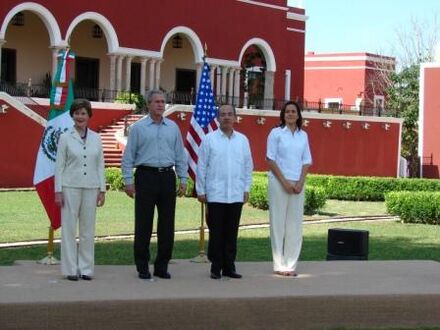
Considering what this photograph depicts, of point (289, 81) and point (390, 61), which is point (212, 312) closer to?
point (289, 81)

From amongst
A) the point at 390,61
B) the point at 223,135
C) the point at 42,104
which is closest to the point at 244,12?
the point at 42,104

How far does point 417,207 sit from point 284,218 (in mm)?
9760

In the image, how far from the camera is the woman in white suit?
25.0ft

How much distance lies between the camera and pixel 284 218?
8211 millimetres

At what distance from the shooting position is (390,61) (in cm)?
5084

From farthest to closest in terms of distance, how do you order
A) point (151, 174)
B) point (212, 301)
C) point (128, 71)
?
point (128, 71) < point (151, 174) < point (212, 301)

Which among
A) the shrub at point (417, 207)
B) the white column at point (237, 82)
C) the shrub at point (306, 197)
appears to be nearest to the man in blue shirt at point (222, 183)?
the shrub at point (417, 207)

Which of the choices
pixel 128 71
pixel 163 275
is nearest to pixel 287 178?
pixel 163 275

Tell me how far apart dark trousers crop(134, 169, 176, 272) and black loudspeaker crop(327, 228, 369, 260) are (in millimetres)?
2831

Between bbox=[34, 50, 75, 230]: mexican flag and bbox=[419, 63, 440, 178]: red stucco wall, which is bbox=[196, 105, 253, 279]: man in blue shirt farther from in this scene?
bbox=[419, 63, 440, 178]: red stucco wall

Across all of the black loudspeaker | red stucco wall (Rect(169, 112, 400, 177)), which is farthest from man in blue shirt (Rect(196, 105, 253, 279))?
red stucco wall (Rect(169, 112, 400, 177))

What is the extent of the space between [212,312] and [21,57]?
78.2 ft

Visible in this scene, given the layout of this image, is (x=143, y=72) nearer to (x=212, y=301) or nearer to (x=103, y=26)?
(x=103, y=26)

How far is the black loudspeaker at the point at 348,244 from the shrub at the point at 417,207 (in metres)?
7.56
